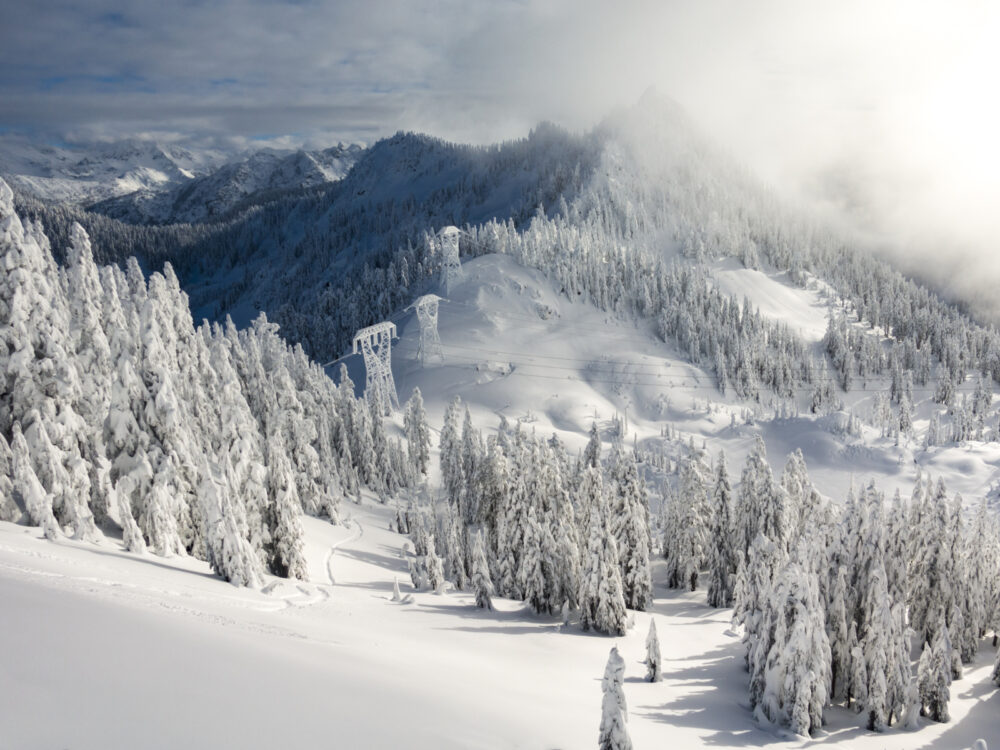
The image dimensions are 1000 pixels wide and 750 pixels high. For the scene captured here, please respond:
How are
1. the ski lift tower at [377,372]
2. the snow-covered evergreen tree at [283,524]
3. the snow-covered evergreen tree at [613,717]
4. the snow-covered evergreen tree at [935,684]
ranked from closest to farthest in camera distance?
the snow-covered evergreen tree at [613,717]
the snow-covered evergreen tree at [935,684]
the snow-covered evergreen tree at [283,524]
the ski lift tower at [377,372]

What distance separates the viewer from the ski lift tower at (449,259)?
6467 inches

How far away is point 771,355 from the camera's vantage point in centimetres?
18138

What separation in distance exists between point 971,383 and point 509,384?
148m

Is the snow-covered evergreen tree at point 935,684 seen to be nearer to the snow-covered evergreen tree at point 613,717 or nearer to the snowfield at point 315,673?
the snowfield at point 315,673

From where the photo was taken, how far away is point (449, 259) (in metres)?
170

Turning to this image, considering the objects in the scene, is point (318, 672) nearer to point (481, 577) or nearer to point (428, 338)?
point (481, 577)

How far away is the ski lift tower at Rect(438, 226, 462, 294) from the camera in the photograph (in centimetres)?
16425

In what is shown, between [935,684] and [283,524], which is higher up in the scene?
[283,524]

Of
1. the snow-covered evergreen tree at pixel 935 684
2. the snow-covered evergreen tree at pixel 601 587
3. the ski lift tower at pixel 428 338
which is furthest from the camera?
the ski lift tower at pixel 428 338

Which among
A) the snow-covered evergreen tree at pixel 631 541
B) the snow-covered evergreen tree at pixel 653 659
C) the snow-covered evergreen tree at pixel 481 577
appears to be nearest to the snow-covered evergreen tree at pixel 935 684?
the snow-covered evergreen tree at pixel 653 659

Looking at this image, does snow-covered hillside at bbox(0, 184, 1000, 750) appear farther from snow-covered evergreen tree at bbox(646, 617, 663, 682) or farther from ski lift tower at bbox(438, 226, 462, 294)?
ski lift tower at bbox(438, 226, 462, 294)

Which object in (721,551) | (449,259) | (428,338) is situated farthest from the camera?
(449,259)

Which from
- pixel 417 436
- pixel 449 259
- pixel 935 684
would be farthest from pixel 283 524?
pixel 449 259

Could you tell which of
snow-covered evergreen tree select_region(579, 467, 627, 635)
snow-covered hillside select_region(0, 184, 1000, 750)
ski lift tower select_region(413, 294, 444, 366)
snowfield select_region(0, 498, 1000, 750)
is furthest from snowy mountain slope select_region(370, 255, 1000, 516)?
snowfield select_region(0, 498, 1000, 750)
